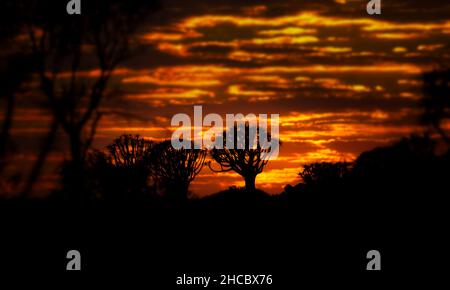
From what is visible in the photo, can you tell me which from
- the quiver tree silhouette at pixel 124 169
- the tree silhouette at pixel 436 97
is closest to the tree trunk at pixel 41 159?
the quiver tree silhouette at pixel 124 169

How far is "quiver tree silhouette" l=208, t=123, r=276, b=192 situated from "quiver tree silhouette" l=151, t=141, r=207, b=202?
1.73 metres

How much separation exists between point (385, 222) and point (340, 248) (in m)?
2.92

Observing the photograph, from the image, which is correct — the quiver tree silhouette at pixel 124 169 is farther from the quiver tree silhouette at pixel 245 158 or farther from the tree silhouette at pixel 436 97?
the tree silhouette at pixel 436 97

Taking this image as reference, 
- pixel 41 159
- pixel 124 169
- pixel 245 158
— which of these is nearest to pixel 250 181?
pixel 245 158

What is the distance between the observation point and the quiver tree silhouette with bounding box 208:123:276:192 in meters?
47.7

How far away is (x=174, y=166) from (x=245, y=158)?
4409 mm

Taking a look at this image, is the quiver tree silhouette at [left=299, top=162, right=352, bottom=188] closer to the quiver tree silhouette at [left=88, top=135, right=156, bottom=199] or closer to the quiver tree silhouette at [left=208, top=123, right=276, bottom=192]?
the quiver tree silhouette at [left=208, top=123, right=276, bottom=192]

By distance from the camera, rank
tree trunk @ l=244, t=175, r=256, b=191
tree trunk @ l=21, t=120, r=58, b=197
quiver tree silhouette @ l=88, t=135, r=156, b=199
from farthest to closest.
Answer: tree trunk @ l=244, t=175, r=256, b=191 → quiver tree silhouette @ l=88, t=135, r=156, b=199 → tree trunk @ l=21, t=120, r=58, b=197

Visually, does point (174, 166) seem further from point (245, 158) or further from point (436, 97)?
point (436, 97)

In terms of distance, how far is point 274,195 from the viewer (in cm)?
4041

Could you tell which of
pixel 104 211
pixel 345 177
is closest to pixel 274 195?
pixel 345 177

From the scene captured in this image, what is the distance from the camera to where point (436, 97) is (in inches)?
1917

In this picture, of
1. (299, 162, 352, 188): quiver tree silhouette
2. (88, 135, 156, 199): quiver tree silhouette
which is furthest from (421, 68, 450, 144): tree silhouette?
(88, 135, 156, 199): quiver tree silhouette
